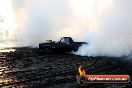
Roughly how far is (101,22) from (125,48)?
19.0 ft

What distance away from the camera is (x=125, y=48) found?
2733cm

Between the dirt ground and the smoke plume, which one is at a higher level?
the smoke plume

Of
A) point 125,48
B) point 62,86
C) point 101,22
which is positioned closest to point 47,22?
point 101,22

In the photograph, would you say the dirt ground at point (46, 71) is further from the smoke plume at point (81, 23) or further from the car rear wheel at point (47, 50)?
the smoke plume at point (81, 23)

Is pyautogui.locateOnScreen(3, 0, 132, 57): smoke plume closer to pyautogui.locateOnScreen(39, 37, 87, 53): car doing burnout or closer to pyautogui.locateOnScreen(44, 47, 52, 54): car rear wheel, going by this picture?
pyautogui.locateOnScreen(39, 37, 87, 53): car doing burnout

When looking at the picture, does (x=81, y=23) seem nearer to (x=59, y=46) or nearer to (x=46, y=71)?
(x=59, y=46)

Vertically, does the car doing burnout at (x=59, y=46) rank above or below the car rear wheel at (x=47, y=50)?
above

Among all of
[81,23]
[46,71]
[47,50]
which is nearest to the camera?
[46,71]

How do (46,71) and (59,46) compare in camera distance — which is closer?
(46,71)

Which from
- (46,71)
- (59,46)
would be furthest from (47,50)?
(46,71)

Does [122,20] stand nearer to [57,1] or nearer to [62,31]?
[62,31]

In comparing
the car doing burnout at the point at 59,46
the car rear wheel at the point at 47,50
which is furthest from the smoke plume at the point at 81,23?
the car rear wheel at the point at 47,50

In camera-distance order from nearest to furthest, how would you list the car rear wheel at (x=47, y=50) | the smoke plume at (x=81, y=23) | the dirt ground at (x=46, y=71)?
the dirt ground at (x=46, y=71) → the car rear wheel at (x=47, y=50) → the smoke plume at (x=81, y=23)

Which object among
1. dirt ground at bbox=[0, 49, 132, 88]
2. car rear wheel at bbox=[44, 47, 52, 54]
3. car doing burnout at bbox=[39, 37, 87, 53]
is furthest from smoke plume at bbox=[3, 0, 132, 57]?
dirt ground at bbox=[0, 49, 132, 88]
